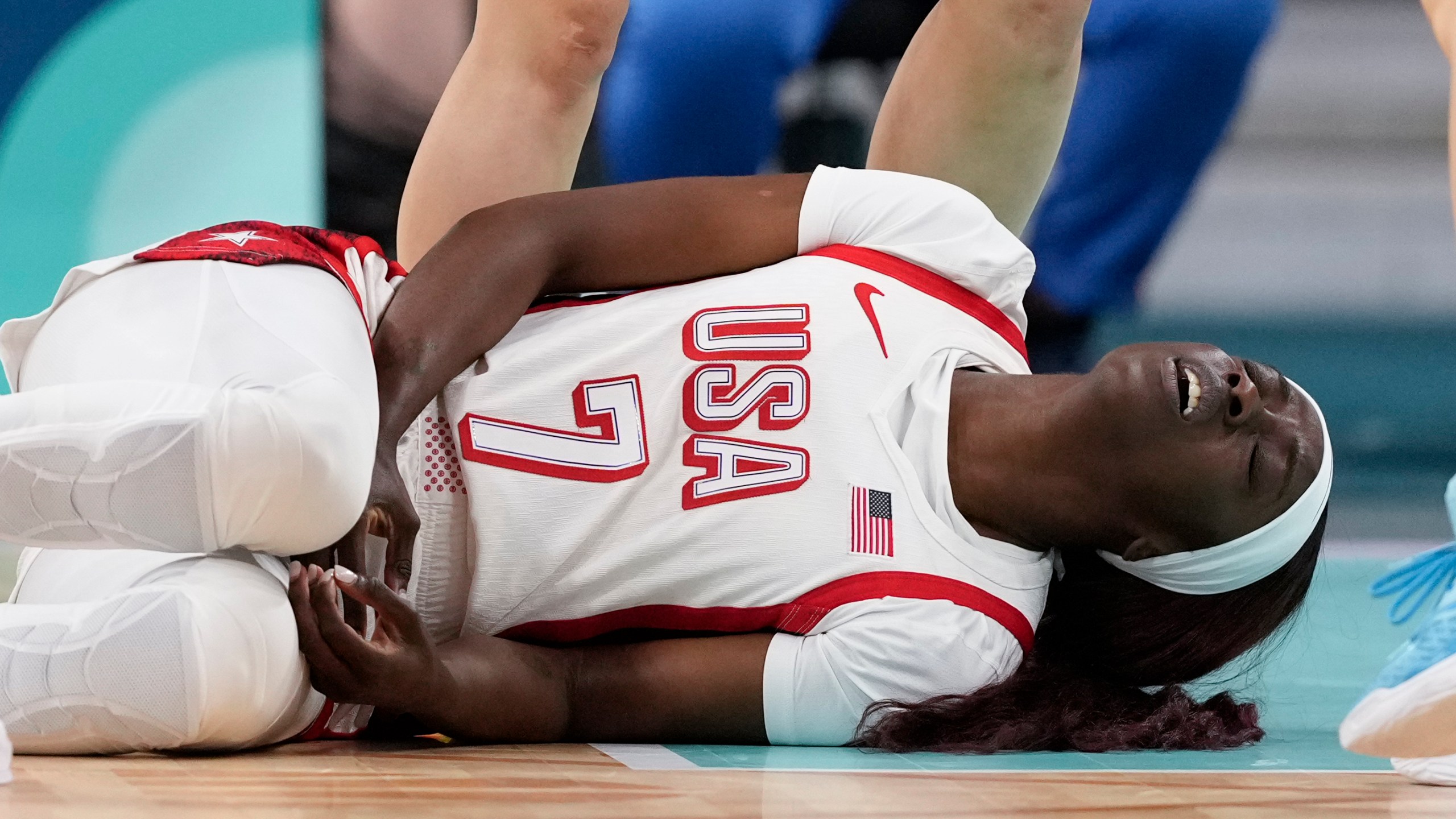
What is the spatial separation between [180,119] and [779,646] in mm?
1559

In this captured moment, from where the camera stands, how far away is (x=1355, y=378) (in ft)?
8.39

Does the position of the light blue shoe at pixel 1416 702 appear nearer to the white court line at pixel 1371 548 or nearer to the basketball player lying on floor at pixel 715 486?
the basketball player lying on floor at pixel 715 486

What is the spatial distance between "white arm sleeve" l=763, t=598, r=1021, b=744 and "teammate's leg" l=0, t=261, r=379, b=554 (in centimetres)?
37

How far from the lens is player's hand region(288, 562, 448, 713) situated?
0.92 meters

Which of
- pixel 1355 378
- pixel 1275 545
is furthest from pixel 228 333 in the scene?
pixel 1355 378

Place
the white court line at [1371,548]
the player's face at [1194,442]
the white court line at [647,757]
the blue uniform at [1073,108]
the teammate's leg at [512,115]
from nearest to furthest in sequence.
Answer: the white court line at [647,757] → the player's face at [1194,442] → the teammate's leg at [512,115] → the blue uniform at [1073,108] → the white court line at [1371,548]

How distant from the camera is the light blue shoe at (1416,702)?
0.86 meters

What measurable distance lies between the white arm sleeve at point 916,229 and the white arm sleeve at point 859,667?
1.03 feet

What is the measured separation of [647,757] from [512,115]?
0.84 metres

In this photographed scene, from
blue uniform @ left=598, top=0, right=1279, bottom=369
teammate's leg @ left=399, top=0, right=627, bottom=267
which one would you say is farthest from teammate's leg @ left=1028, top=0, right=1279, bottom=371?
teammate's leg @ left=399, top=0, right=627, bottom=267

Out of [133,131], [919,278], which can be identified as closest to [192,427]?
[919,278]

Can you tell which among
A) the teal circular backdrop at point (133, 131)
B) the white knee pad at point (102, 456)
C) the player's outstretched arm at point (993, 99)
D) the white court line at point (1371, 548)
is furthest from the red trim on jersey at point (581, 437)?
the white court line at point (1371, 548)

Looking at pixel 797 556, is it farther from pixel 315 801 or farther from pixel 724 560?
pixel 315 801

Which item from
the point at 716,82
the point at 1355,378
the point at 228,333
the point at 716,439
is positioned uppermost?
the point at 716,82
